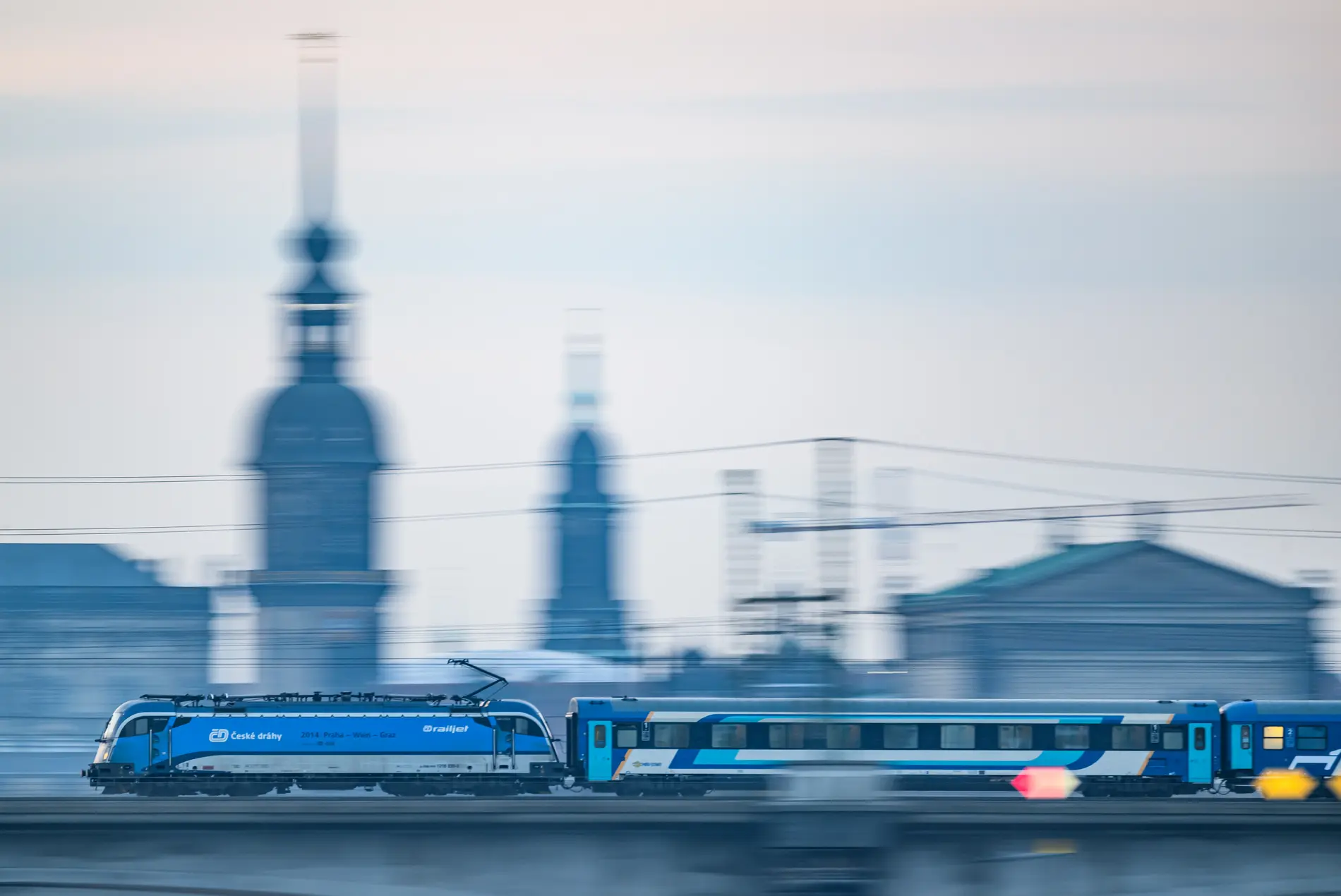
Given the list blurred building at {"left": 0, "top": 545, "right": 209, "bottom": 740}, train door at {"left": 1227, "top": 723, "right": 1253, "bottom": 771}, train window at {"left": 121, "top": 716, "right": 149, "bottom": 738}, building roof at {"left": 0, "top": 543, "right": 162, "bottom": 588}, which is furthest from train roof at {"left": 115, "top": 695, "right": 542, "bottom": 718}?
building roof at {"left": 0, "top": 543, "right": 162, "bottom": 588}

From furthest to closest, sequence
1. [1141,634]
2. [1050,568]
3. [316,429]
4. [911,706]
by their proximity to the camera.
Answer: [316,429]
[1050,568]
[1141,634]
[911,706]

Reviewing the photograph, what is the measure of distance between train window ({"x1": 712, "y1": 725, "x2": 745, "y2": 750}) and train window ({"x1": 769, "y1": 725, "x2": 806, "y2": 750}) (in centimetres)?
82

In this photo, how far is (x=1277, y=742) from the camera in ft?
191

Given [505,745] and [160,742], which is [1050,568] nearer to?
[505,745]

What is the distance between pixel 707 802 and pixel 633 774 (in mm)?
9750

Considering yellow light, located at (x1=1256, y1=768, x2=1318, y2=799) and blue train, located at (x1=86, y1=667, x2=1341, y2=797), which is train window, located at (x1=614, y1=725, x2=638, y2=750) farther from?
yellow light, located at (x1=1256, y1=768, x2=1318, y2=799)

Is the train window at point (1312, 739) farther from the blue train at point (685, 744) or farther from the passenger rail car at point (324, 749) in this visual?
the passenger rail car at point (324, 749)

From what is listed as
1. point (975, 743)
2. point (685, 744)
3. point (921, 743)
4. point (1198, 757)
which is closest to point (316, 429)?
point (685, 744)

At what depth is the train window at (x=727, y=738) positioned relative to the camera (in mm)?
58094

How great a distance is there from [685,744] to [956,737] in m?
7.58

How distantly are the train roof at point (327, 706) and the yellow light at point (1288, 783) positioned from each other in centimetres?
2022

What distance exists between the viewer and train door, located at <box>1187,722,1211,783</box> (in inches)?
2292

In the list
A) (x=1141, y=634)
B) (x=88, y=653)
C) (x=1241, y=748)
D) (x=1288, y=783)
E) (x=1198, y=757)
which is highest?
(x=1141, y=634)

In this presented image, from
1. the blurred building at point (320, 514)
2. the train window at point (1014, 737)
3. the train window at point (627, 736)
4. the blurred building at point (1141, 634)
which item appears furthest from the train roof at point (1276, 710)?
the blurred building at point (320, 514)
